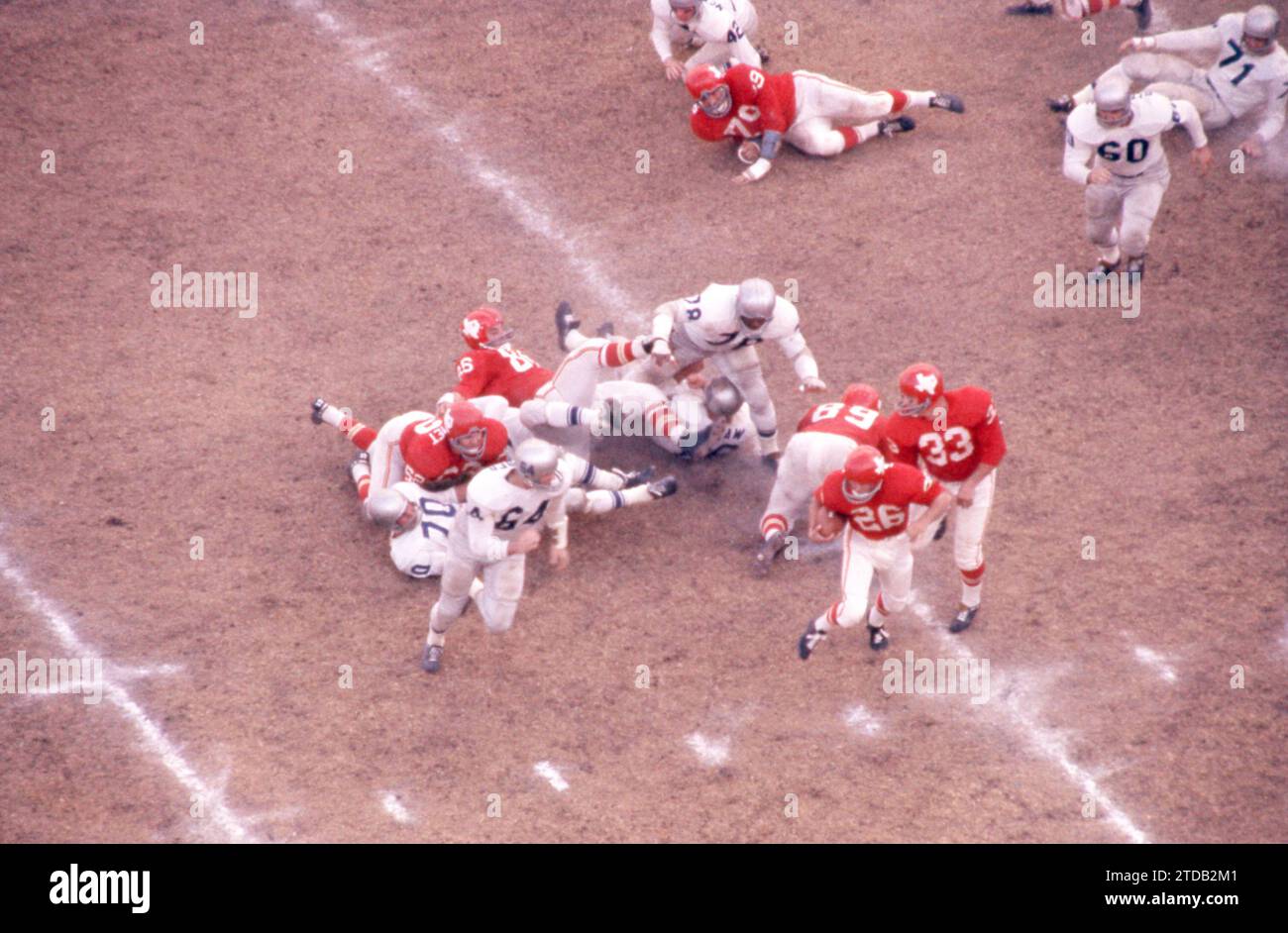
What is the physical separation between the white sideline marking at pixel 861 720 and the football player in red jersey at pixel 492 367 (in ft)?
10.5

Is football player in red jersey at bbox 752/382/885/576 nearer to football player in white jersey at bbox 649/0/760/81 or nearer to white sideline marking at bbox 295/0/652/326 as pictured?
white sideline marking at bbox 295/0/652/326

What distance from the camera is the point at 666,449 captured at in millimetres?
10680

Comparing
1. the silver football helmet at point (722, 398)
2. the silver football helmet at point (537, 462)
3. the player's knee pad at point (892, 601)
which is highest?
the silver football helmet at point (537, 462)

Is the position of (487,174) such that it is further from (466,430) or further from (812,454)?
(812,454)

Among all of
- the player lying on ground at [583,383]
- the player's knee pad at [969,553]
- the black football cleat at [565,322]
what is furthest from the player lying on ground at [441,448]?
the player's knee pad at [969,553]

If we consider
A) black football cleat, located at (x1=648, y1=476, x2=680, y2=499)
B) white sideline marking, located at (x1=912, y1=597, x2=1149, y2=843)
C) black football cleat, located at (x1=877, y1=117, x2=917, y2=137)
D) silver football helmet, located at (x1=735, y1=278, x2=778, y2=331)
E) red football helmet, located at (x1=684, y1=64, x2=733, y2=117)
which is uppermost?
red football helmet, located at (x1=684, y1=64, x2=733, y2=117)

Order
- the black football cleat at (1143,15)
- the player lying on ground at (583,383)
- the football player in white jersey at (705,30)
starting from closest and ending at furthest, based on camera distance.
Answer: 1. the player lying on ground at (583,383)
2. the football player in white jersey at (705,30)
3. the black football cleat at (1143,15)

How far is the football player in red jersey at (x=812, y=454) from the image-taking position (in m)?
9.32

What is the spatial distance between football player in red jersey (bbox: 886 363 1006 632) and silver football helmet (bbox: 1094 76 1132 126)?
3.17 metres

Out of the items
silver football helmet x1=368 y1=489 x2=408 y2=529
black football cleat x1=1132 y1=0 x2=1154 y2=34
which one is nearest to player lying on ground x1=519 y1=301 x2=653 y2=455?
silver football helmet x1=368 y1=489 x2=408 y2=529

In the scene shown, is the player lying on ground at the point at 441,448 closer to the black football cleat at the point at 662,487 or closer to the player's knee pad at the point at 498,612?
the player's knee pad at the point at 498,612

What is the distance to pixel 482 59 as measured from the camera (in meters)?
14.3

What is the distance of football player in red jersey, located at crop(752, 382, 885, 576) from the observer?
30.6 ft

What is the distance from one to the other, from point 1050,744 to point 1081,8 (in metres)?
8.26
